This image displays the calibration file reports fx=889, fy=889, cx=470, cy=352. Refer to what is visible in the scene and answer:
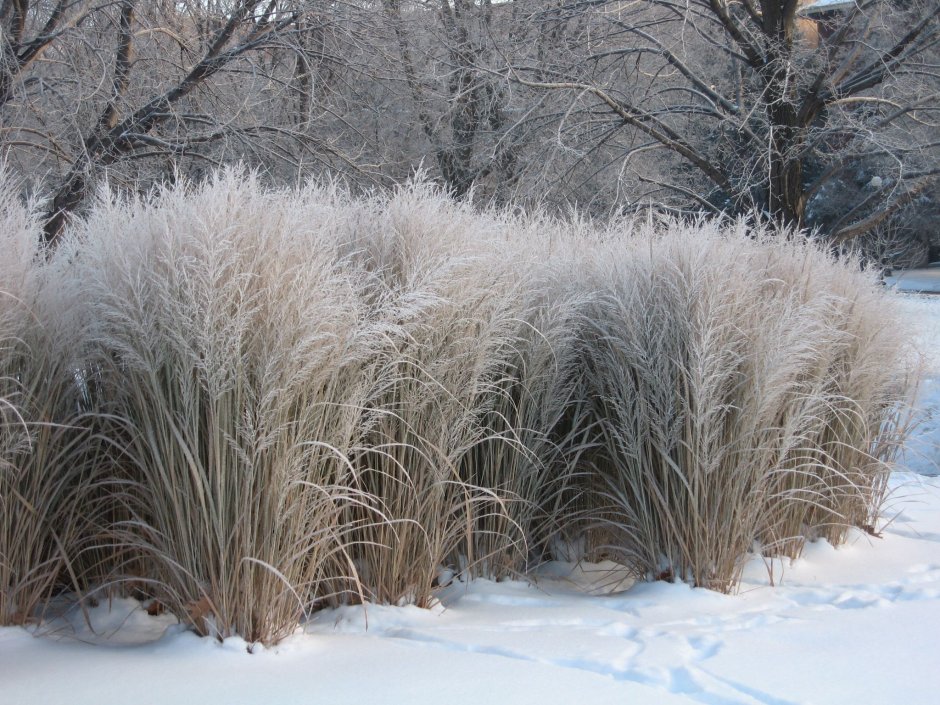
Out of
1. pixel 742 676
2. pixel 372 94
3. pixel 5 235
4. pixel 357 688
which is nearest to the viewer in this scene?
pixel 357 688

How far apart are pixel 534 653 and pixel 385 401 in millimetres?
1035

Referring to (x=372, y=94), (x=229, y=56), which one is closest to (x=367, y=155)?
(x=372, y=94)

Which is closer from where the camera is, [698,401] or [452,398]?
[452,398]

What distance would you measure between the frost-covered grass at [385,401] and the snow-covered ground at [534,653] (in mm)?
130

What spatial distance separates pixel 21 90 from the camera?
21.7 ft

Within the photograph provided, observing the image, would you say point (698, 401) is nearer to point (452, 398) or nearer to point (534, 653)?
point (452, 398)

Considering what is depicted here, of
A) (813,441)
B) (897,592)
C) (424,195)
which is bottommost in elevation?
(897,592)

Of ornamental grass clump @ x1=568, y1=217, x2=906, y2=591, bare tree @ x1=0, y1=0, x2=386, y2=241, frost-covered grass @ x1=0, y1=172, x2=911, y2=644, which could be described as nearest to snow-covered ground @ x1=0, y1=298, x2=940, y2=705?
frost-covered grass @ x1=0, y1=172, x2=911, y2=644

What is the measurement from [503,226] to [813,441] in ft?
5.90

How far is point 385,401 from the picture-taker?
3268 millimetres

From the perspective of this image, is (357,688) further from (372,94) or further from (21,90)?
(372,94)

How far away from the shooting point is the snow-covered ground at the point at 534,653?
243 centimetres

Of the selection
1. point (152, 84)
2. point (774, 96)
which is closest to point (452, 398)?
point (152, 84)

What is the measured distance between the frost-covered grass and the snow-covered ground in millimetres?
130
